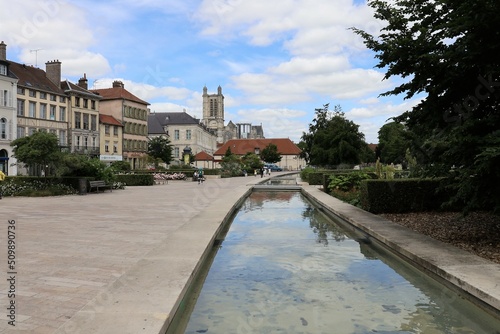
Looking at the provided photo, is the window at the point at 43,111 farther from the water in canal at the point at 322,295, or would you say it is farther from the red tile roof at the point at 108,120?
the water in canal at the point at 322,295

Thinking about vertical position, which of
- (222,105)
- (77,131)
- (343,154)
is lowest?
(343,154)

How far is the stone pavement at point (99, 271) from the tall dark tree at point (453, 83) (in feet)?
15.9

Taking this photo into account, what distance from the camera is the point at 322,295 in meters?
5.43

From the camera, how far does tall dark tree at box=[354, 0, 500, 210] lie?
7.03m

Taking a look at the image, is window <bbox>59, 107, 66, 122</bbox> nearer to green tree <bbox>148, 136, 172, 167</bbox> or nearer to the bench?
green tree <bbox>148, 136, 172, 167</bbox>

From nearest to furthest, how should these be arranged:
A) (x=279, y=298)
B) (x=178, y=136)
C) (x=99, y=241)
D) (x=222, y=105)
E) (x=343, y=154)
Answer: (x=279, y=298)
(x=99, y=241)
(x=343, y=154)
(x=178, y=136)
(x=222, y=105)

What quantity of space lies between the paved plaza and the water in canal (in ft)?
1.18

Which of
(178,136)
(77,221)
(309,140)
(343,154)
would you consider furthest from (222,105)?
(77,221)

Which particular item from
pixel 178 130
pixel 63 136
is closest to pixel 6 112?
pixel 63 136

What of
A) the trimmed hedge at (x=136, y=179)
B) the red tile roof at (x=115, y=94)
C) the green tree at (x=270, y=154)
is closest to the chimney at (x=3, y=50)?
the red tile roof at (x=115, y=94)

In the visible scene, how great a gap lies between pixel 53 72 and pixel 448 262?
2286 inches

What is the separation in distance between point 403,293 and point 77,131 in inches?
2263

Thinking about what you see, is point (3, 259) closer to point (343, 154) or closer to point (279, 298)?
point (279, 298)

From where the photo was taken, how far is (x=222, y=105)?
5684 inches
